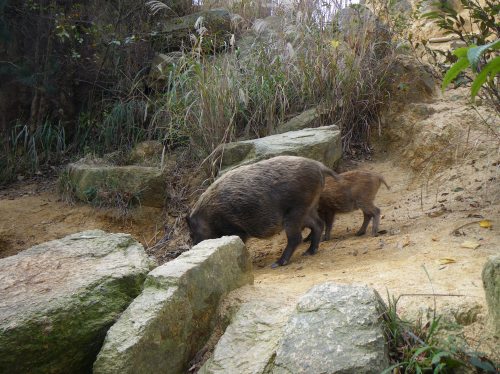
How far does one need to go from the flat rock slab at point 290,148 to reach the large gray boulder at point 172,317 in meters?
2.62

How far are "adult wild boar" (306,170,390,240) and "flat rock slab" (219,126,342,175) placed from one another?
0.53 m

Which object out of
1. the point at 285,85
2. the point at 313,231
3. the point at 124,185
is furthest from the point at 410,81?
the point at 124,185

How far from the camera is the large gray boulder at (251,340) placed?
279 centimetres

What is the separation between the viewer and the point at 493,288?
2.49 meters

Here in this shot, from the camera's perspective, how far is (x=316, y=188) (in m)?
5.09

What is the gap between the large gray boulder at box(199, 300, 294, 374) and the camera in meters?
2.79

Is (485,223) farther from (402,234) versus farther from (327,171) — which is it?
(327,171)

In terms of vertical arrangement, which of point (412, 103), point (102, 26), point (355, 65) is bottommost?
point (412, 103)

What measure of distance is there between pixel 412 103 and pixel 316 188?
2.89 meters

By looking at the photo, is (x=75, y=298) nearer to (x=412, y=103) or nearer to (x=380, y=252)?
(x=380, y=252)

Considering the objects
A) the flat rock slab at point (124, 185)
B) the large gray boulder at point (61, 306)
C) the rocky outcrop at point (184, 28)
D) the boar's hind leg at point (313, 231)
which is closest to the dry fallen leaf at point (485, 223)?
the boar's hind leg at point (313, 231)

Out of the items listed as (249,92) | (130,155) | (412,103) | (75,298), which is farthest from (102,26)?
(75,298)

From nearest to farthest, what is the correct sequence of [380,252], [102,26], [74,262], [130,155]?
[74,262]
[380,252]
[130,155]
[102,26]

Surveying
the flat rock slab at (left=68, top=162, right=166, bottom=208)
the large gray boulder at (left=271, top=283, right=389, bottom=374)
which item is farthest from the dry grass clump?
the large gray boulder at (left=271, top=283, right=389, bottom=374)
